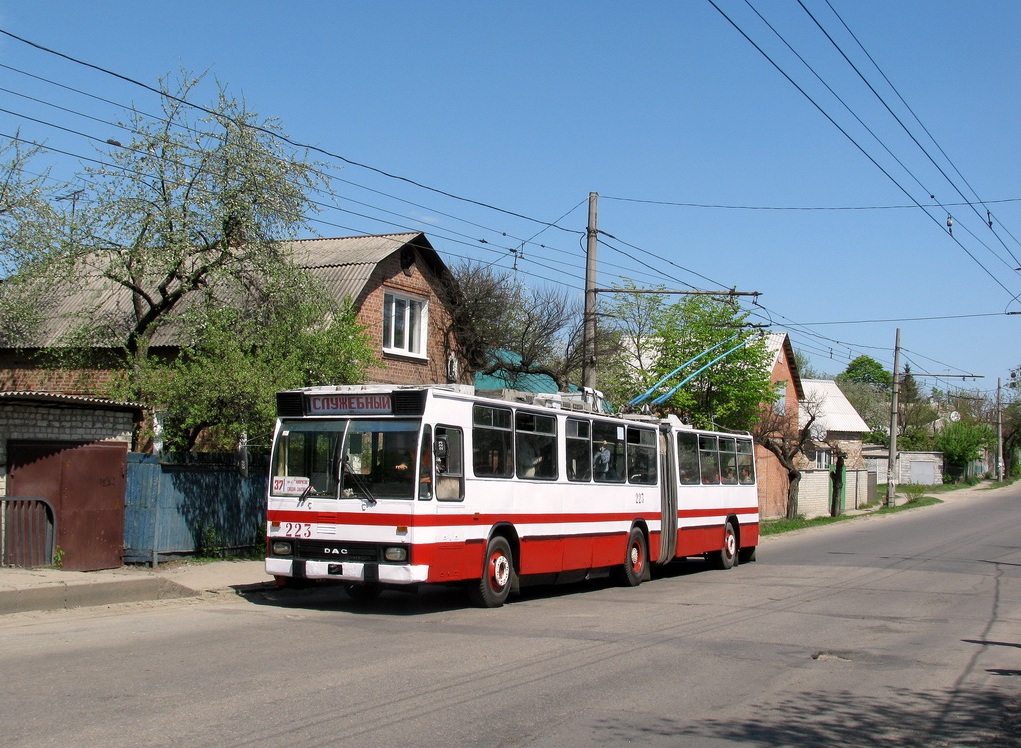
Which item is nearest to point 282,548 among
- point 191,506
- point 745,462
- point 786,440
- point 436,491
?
point 436,491

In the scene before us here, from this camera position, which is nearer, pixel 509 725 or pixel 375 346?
pixel 509 725

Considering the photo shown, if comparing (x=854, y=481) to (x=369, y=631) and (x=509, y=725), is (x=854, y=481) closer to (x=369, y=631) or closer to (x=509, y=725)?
(x=369, y=631)

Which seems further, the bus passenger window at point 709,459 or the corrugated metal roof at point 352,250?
the corrugated metal roof at point 352,250

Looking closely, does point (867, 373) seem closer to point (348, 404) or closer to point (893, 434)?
point (893, 434)

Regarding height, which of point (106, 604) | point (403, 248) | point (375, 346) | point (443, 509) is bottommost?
point (106, 604)

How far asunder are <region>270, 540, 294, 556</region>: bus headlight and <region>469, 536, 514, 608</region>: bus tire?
7.60ft

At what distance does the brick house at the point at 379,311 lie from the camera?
2481 centimetres

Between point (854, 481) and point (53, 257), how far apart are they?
41357 mm

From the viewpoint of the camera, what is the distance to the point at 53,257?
19000 millimetres

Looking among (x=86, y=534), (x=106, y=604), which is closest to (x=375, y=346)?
(x=86, y=534)

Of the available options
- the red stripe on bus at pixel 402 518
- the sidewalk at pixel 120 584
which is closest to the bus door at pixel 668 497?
the red stripe on bus at pixel 402 518

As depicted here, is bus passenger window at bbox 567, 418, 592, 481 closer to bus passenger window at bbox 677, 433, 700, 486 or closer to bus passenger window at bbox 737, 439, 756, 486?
bus passenger window at bbox 677, 433, 700, 486

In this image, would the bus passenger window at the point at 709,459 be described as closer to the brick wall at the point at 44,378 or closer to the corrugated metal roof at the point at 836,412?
the brick wall at the point at 44,378

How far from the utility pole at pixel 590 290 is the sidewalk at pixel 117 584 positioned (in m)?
8.50
